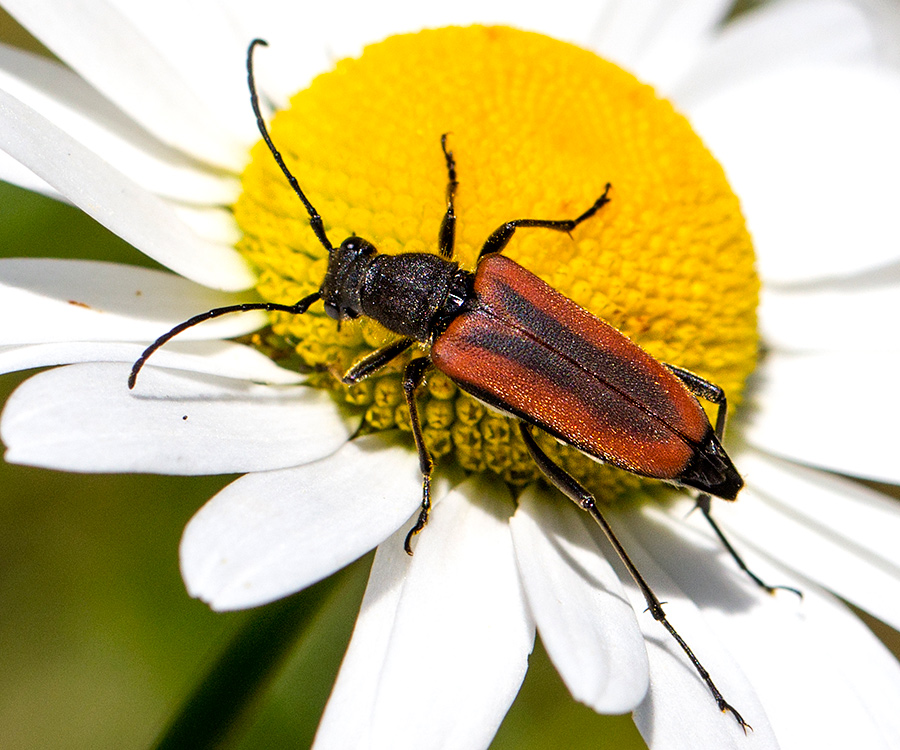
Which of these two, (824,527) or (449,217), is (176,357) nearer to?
(449,217)

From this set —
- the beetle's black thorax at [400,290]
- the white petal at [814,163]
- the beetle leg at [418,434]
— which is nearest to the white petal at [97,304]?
the beetle's black thorax at [400,290]

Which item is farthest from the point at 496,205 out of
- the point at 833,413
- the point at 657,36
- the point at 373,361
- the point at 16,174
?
the point at 657,36

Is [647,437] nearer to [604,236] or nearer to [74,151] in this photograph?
[604,236]

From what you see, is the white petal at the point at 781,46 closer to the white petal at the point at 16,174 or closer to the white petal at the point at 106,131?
the white petal at the point at 106,131

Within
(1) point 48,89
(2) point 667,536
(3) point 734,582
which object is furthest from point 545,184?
(1) point 48,89

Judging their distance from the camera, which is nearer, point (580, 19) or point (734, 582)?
point (734, 582)

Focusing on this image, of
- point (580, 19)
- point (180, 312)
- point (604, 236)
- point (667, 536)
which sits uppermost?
point (580, 19)
